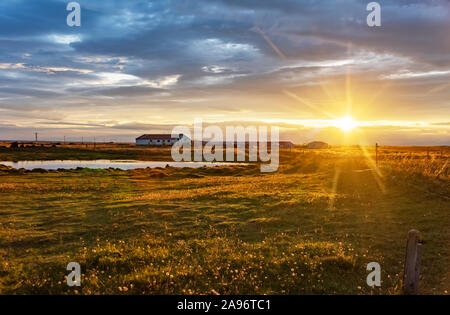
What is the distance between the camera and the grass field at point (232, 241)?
8711 mm

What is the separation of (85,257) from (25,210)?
1410cm

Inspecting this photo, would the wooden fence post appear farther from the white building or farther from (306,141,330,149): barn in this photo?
(306,141,330,149): barn

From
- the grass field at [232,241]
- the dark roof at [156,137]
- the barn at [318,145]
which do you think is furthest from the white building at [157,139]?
the grass field at [232,241]

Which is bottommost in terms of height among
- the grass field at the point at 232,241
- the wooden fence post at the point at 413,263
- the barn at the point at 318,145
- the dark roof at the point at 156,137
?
the grass field at the point at 232,241

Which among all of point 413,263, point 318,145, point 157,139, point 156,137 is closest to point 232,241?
point 413,263

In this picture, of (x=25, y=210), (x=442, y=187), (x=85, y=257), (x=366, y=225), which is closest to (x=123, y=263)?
(x=85, y=257)

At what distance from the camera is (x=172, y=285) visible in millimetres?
8523

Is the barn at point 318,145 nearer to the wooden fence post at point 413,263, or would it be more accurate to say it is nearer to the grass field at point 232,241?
the grass field at point 232,241

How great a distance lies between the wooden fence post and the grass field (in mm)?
580

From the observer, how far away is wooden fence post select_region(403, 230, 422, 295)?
7344 mm

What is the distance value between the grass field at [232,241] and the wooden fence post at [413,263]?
58cm

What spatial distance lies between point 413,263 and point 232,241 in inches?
269

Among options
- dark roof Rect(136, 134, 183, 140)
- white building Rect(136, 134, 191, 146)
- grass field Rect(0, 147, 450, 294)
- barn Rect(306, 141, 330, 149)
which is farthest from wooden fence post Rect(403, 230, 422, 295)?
barn Rect(306, 141, 330, 149)

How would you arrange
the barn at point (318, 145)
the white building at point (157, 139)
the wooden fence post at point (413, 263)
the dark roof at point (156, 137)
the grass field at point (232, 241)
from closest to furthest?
the wooden fence post at point (413, 263), the grass field at point (232, 241), the white building at point (157, 139), the dark roof at point (156, 137), the barn at point (318, 145)
